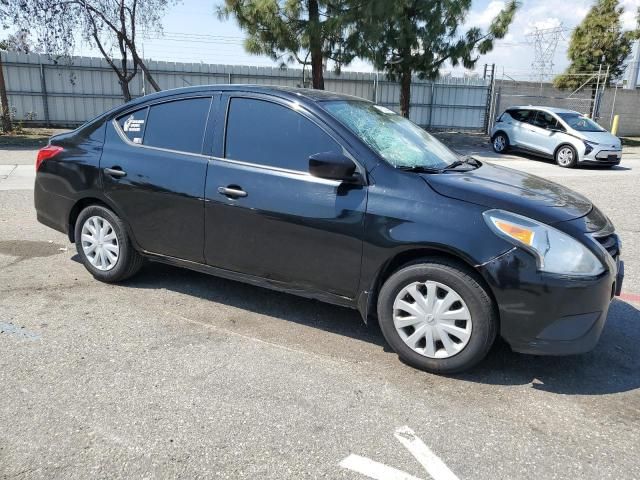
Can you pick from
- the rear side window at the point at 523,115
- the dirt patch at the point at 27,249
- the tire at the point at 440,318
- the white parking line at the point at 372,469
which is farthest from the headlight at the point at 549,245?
the rear side window at the point at 523,115

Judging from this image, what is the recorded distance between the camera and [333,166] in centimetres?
344

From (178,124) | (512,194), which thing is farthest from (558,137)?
(178,124)

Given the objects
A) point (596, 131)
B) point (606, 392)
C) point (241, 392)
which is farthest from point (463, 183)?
point (596, 131)

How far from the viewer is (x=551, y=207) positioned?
3.39 meters

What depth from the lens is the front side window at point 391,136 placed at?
3744 mm

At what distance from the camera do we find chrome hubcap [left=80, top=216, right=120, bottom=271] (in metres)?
4.62

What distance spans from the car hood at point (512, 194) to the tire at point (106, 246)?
8.28 ft

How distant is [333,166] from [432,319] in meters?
1.10

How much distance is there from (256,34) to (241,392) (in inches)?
621

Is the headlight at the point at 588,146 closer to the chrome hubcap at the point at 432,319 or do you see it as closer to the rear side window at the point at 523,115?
the rear side window at the point at 523,115

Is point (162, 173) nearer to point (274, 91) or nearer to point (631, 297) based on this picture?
point (274, 91)

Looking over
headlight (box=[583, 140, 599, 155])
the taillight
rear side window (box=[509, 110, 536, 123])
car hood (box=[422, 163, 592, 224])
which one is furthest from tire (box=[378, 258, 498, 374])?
rear side window (box=[509, 110, 536, 123])

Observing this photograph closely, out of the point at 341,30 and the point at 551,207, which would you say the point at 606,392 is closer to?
the point at 551,207

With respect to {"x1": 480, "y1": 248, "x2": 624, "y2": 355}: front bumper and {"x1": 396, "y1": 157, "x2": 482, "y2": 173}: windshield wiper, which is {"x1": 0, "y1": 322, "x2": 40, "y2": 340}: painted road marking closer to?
{"x1": 396, "y1": 157, "x2": 482, "y2": 173}: windshield wiper
